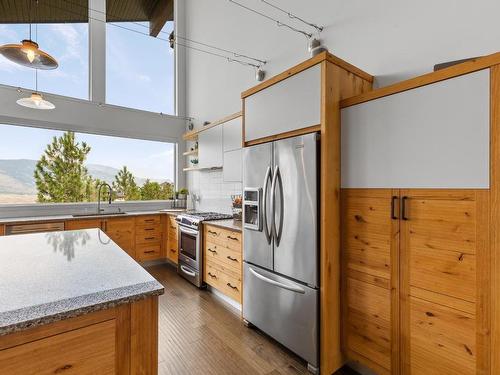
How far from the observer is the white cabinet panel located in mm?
1392

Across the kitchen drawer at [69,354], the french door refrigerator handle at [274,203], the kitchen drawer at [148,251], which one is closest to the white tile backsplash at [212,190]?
the kitchen drawer at [148,251]

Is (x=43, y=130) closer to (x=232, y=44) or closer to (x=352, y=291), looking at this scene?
(x=232, y=44)

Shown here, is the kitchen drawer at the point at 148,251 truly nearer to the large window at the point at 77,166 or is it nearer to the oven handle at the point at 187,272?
the oven handle at the point at 187,272

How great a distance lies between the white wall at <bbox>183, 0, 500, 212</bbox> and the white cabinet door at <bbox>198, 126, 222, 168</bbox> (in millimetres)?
479

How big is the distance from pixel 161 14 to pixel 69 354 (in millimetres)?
6351

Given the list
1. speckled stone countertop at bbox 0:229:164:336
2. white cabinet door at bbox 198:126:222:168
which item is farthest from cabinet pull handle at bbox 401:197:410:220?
white cabinet door at bbox 198:126:222:168

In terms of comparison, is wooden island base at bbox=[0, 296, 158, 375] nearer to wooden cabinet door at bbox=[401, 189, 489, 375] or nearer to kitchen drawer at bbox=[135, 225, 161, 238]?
wooden cabinet door at bbox=[401, 189, 489, 375]

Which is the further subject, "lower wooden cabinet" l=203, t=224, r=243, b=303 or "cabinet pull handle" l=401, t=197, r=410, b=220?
"lower wooden cabinet" l=203, t=224, r=243, b=303

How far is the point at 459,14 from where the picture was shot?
6.00 ft

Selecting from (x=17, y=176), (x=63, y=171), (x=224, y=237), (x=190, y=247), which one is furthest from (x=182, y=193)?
(x=17, y=176)

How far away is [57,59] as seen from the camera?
4320 mm

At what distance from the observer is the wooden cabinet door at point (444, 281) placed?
1.38 metres

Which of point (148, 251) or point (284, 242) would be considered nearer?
point (284, 242)

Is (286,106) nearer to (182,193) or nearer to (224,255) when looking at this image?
(224,255)
